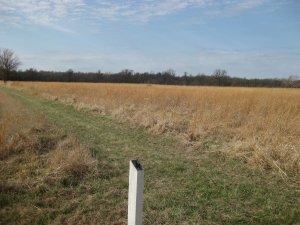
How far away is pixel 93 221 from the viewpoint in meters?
4.01

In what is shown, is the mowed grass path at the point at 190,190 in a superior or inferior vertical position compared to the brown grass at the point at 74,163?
inferior

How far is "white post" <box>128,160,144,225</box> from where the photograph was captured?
2725 millimetres

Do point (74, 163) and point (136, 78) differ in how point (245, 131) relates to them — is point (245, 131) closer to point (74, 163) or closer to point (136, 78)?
point (74, 163)

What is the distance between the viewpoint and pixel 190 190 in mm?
5043

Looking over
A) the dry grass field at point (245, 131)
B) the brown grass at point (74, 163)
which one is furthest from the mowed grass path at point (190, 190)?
the dry grass field at point (245, 131)

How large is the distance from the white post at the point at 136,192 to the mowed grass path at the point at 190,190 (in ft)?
4.06

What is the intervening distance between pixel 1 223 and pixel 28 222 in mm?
311

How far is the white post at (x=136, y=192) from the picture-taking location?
8.94 feet

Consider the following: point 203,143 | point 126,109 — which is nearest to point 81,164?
point 203,143

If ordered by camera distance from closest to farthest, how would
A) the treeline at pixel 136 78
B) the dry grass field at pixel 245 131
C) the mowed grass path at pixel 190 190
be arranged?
the mowed grass path at pixel 190 190, the dry grass field at pixel 245 131, the treeline at pixel 136 78

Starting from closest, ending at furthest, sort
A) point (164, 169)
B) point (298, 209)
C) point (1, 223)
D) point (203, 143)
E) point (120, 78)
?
1. point (1, 223)
2. point (298, 209)
3. point (164, 169)
4. point (203, 143)
5. point (120, 78)

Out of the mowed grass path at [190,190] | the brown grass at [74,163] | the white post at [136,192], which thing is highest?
the white post at [136,192]

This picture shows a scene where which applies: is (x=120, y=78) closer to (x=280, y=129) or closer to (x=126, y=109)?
(x=126, y=109)

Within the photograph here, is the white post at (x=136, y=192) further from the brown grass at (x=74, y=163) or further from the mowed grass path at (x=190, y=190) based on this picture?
the brown grass at (x=74, y=163)
